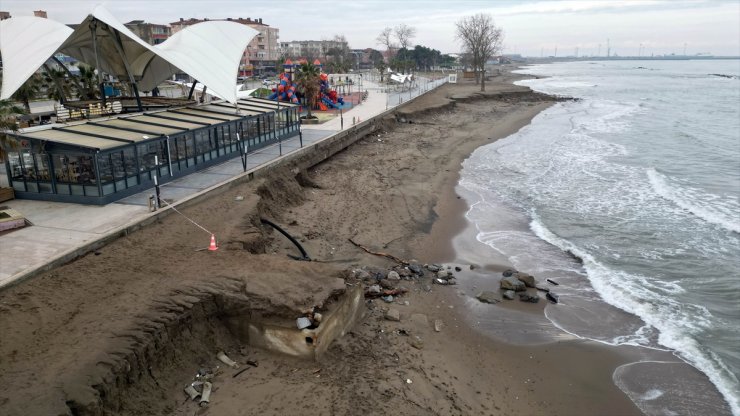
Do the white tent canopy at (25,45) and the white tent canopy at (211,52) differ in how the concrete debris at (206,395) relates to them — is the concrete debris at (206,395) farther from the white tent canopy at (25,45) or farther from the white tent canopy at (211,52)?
the white tent canopy at (211,52)

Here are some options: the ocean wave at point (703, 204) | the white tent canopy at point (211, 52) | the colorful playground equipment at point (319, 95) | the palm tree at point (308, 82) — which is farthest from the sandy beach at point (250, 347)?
the colorful playground equipment at point (319, 95)

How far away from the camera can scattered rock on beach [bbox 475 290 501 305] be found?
14555 mm

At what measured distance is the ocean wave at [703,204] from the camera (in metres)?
21.4

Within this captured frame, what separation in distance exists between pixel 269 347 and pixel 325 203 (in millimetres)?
11952

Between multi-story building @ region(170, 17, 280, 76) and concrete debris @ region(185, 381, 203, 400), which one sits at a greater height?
multi-story building @ region(170, 17, 280, 76)

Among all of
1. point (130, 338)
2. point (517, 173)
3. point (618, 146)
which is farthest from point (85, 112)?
point (618, 146)

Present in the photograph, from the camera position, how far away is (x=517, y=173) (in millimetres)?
30031

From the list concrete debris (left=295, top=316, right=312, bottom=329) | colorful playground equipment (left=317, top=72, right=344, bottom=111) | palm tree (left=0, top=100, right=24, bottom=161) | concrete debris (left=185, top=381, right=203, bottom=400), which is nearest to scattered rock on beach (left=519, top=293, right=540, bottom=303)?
concrete debris (left=295, top=316, right=312, bottom=329)

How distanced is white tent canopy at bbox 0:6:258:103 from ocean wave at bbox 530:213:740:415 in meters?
20.5

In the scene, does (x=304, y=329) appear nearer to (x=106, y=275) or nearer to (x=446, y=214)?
(x=106, y=275)

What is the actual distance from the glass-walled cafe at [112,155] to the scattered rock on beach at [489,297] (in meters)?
11.8

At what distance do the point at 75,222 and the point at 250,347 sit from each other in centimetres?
840

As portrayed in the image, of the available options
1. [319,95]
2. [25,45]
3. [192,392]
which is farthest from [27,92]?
[192,392]

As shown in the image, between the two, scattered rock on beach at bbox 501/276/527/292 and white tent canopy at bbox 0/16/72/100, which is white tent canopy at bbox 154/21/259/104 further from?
scattered rock on beach at bbox 501/276/527/292
